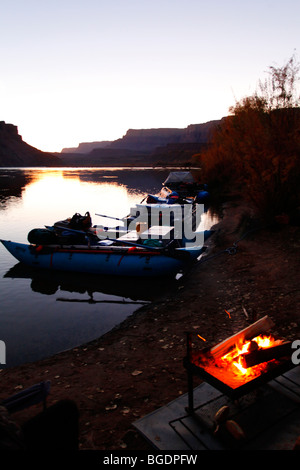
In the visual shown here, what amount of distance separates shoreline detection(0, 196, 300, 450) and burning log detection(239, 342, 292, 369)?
0.80 m

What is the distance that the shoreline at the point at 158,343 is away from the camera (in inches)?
191

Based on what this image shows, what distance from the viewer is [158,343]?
713 centimetres

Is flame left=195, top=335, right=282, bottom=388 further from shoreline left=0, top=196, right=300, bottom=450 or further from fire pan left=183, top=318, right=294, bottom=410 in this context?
shoreline left=0, top=196, right=300, bottom=450

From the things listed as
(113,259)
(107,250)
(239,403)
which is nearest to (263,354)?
(239,403)

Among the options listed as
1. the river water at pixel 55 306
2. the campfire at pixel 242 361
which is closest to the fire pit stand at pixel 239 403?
the campfire at pixel 242 361

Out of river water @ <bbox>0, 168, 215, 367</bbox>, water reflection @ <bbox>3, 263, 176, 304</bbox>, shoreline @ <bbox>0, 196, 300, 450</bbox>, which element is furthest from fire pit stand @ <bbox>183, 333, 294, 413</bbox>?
water reflection @ <bbox>3, 263, 176, 304</bbox>

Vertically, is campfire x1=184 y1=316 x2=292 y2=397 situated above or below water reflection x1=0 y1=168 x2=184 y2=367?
above

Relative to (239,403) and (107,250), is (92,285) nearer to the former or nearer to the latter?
(107,250)

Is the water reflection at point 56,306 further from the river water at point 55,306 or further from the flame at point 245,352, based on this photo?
the flame at point 245,352

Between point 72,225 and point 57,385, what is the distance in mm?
9539

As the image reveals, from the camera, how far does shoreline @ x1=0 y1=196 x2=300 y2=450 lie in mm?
4855

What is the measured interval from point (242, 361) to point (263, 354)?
0.26 metres

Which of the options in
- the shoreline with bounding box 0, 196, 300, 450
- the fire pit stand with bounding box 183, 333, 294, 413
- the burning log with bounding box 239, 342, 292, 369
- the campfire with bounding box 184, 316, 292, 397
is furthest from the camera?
the shoreline with bounding box 0, 196, 300, 450
